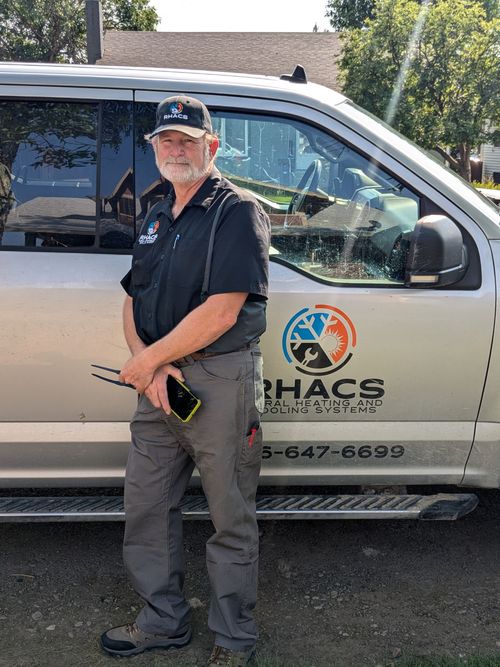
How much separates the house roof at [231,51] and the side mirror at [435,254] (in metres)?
24.3

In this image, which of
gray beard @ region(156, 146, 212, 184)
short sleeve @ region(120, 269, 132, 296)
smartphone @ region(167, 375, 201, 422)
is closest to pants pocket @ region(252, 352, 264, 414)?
smartphone @ region(167, 375, 201, 422)

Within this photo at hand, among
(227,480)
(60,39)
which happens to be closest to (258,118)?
(227,480)

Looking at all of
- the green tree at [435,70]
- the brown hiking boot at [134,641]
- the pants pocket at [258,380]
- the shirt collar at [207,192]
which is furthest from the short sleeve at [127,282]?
the green tree at [435,70]

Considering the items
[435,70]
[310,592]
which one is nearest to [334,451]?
[310,592]

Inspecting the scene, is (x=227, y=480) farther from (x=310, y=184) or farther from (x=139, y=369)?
(x=310, y=184)

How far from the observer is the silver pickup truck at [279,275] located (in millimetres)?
2924

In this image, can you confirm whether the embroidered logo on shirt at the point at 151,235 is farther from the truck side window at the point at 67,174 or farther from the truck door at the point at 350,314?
the truck door at the point at 350,314

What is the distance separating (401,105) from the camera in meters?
18.9

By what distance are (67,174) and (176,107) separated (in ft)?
2.48

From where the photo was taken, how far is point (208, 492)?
261 centimetres

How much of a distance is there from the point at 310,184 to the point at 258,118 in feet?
1.09

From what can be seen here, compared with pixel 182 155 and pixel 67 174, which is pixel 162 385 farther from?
pixel 67 174

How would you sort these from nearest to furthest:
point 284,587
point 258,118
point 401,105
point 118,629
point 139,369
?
point 139,369, point 118,629, point 258,118, point 284,587, point 401,105

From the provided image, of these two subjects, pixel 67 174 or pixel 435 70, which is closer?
pixel 67 174
